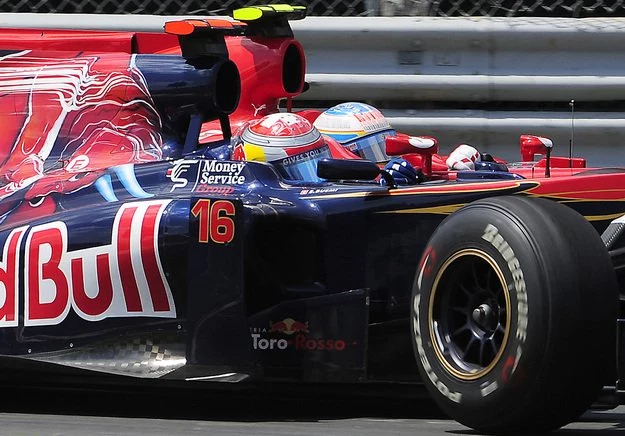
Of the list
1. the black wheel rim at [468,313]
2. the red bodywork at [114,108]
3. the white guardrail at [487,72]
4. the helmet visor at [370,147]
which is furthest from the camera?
the white guardrail at [487,72]

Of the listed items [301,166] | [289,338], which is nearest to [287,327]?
[289,338]

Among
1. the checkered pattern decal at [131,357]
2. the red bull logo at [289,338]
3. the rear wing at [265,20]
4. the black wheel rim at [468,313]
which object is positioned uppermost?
the rear wing at [265,20]

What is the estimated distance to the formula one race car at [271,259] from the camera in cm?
387

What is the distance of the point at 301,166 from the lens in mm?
5109

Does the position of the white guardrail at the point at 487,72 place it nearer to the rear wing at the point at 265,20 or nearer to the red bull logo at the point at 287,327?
the rear wing at the point at 265,20

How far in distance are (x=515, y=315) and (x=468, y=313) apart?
29 cm

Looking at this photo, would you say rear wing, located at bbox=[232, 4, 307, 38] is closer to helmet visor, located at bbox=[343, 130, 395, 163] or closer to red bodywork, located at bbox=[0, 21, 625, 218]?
red bodywork, located at bbox=[0, 21, 625, 218]

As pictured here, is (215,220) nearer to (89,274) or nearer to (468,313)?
(89,274)

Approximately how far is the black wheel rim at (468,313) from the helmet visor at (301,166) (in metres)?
1.03

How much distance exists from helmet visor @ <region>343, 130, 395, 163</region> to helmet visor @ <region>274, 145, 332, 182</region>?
0.77 meters

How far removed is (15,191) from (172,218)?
2.97 feet

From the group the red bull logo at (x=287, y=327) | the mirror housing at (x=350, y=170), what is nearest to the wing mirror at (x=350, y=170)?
the mirror housing at (x=350, y=170)

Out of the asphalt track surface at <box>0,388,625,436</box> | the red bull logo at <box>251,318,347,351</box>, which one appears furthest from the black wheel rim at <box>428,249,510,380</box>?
the red bull logo at <box>251,318,347,351</box>

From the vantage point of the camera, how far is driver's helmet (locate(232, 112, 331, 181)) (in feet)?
16.7
